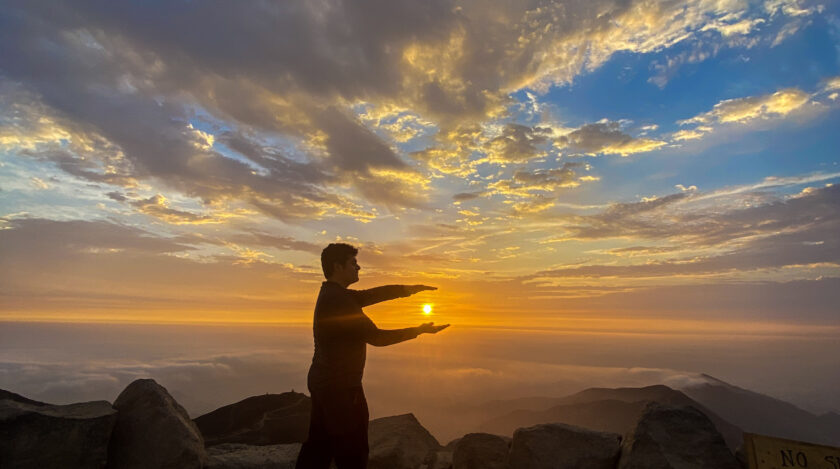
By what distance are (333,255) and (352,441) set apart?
1.84 metres

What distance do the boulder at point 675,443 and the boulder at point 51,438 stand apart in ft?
22.7

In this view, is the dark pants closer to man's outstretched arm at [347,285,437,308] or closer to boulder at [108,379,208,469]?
man's outstretched arm at [347,285,437,308]

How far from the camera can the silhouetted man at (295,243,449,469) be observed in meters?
4.11

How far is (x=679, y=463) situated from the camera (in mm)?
5488

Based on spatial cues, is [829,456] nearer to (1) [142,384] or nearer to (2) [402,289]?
(2) [402,289]

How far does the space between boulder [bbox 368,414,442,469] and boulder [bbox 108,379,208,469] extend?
307 cm

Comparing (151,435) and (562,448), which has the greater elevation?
(151,435)

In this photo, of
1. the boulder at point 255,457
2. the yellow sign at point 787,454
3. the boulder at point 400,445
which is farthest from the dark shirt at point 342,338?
the boulder at point 400,445

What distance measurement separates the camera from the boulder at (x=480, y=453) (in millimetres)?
6984

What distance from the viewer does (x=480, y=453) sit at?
23.3 feet

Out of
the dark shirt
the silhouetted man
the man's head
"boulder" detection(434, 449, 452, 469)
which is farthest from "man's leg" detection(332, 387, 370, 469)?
"boulder" detection(434, 449, 452, 469)

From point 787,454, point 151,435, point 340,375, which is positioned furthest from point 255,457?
point 787,454

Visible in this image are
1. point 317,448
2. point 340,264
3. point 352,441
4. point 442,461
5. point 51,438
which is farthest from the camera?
point 442,461

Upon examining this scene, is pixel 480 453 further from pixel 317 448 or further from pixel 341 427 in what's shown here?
pixel 341 427
